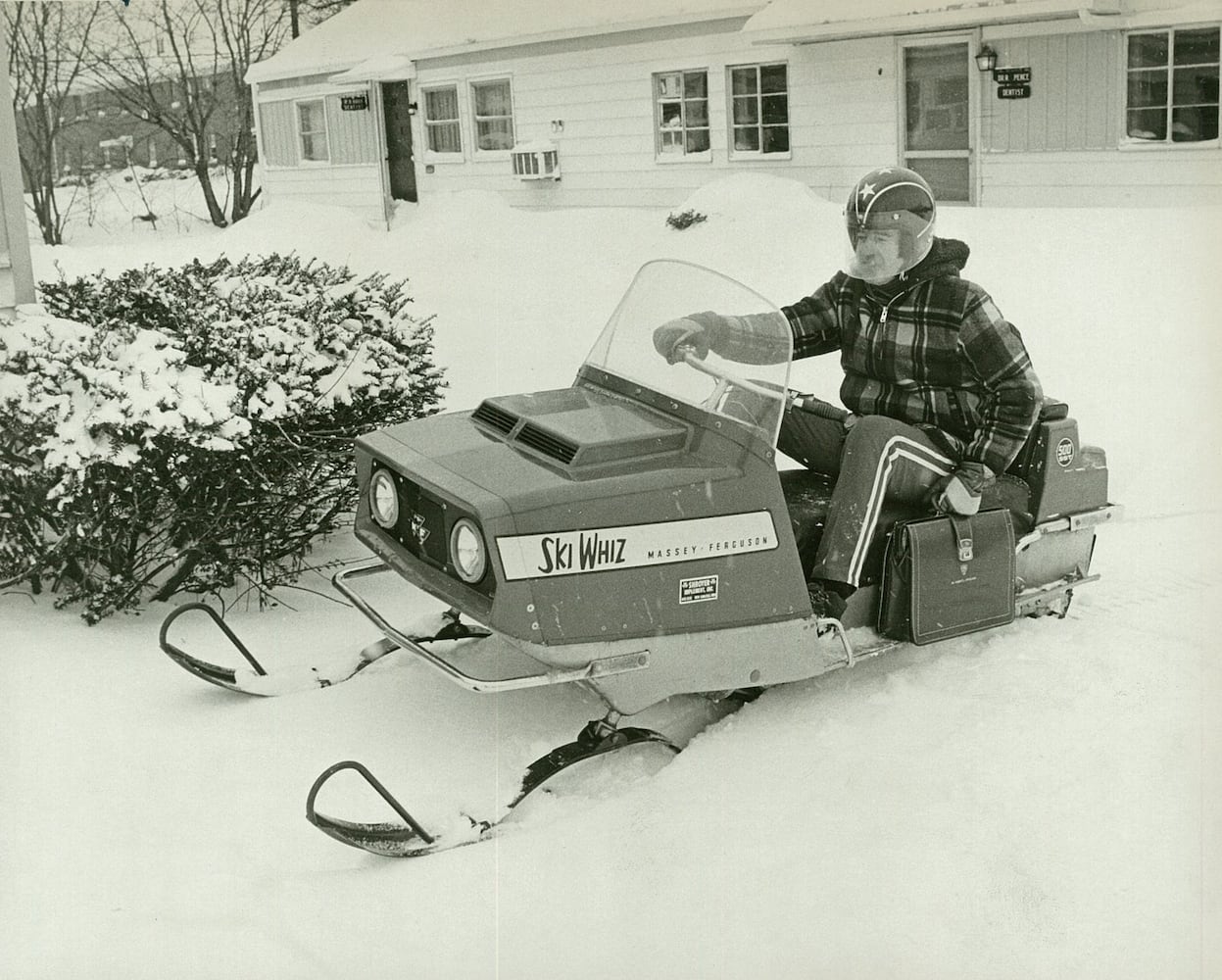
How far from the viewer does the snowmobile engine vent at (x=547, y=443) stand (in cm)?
341

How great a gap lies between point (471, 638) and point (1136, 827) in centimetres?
201

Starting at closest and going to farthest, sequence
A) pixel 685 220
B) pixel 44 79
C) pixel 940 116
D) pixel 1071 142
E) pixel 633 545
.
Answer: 1. pixel 633 545
2. pixel 44 79
3. pixel 685 220
4. pixel 1071 142
5. pixel 940 116

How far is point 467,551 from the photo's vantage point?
3328 millimetres

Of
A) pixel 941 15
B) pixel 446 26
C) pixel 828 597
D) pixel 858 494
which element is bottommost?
pixel 828 597

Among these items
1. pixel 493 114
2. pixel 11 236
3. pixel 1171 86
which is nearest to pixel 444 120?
pixel 493 114

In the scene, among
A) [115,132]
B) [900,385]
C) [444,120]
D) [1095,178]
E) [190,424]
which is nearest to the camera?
[900,385]

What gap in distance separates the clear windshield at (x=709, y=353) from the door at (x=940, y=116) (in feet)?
22.3

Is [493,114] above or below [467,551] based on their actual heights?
above

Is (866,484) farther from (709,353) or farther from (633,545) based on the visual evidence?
(633,545)

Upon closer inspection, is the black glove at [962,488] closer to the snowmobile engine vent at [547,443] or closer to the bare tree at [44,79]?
the snowmobile engine vent at [547,443]

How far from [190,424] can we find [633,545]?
1.74 meters

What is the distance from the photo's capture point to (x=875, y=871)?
126 inches

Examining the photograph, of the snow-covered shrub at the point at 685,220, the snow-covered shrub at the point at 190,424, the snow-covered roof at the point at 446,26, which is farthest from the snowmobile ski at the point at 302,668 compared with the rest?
the snow-covered shrub at the point at 685,220

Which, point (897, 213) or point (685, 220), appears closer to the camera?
point (897, 213)
